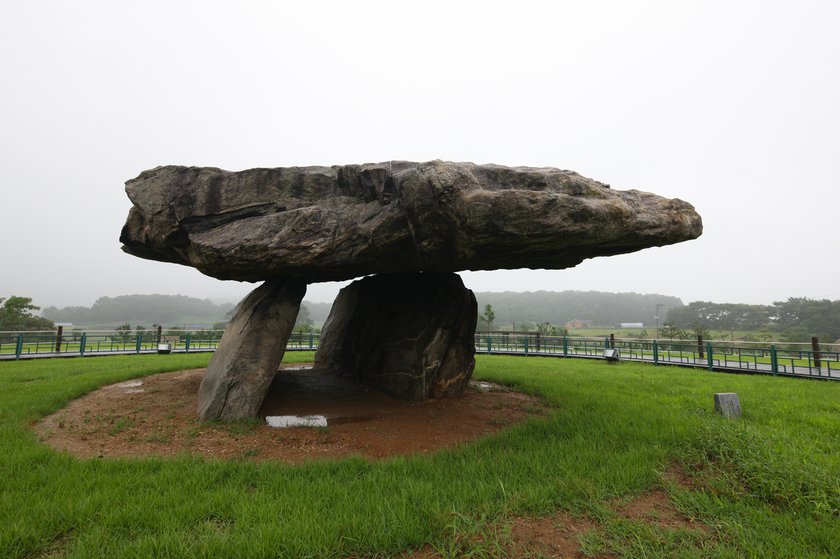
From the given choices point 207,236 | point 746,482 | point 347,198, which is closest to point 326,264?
point 347,198

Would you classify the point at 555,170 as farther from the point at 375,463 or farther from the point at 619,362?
the point at 619,362

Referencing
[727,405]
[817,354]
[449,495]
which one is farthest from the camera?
[817,354]

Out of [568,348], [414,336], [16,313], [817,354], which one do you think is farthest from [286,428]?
[16,313]

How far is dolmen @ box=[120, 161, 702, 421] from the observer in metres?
4.96

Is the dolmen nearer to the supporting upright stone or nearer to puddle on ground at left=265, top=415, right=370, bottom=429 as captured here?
the supporting upright stone

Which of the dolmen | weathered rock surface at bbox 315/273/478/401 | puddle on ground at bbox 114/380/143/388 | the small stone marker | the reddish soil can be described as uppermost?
the dolmen

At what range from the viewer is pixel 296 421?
6.27 m

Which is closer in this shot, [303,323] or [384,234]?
[384,234]

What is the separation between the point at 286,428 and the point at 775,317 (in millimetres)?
68595

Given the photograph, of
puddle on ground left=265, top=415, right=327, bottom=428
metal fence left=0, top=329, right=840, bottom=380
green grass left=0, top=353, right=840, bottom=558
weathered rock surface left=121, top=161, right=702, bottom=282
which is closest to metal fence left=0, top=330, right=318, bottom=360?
metal fence left=0, top=329, right=840, bottom=380

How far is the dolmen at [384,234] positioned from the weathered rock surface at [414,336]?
0.11 feet

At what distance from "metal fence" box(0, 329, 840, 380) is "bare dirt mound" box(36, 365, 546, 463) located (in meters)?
5.38

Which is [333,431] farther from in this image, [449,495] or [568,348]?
[568,348]

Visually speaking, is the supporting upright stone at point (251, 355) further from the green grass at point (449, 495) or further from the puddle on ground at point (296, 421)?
the green grass at point (449, 495)
